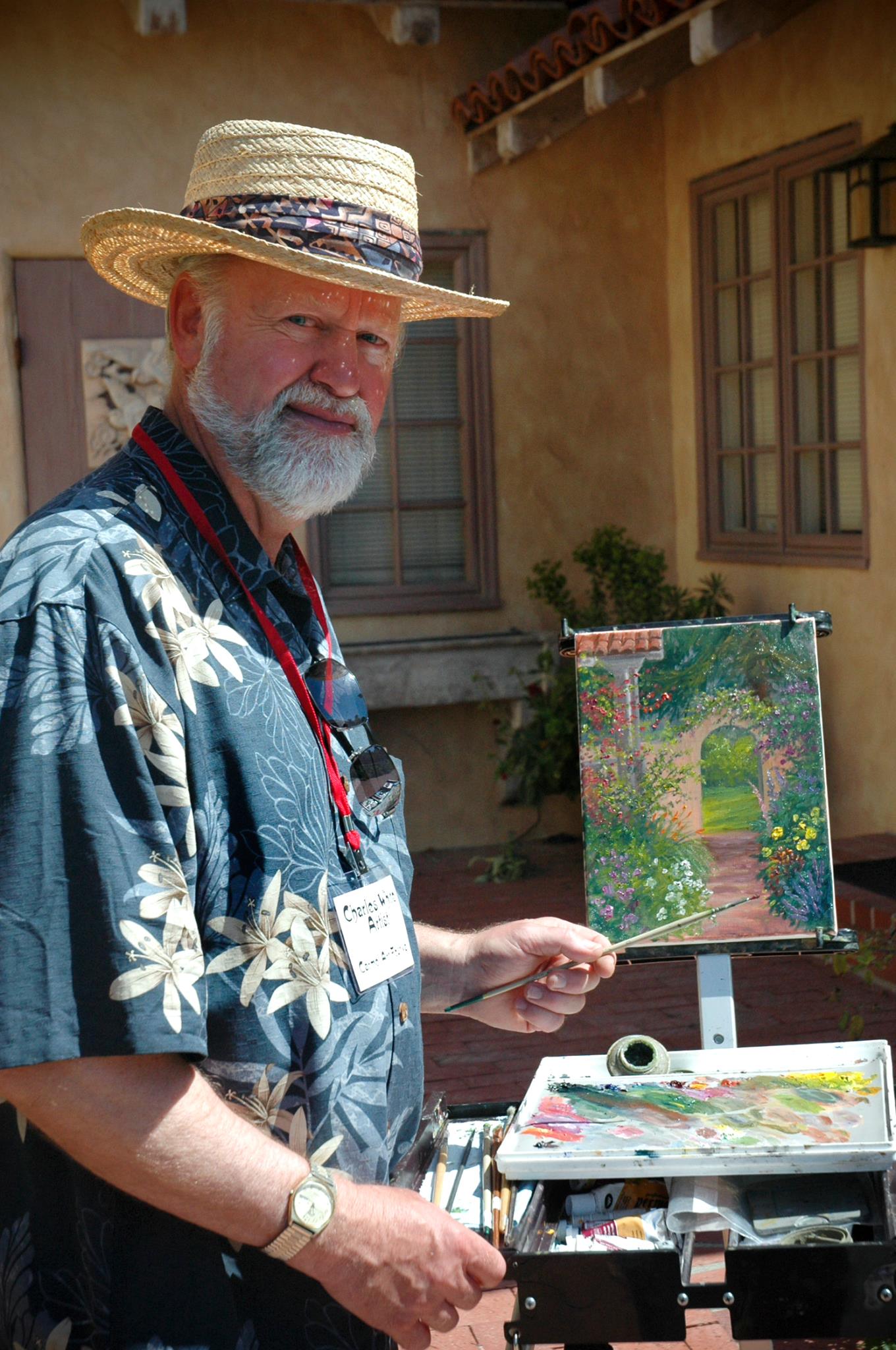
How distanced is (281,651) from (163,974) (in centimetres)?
49

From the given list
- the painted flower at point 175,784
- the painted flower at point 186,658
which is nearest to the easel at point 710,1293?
the painted flower at point 175,784

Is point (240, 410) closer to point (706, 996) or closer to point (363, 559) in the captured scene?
point (706, 996)

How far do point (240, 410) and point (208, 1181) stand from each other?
96 centimetres

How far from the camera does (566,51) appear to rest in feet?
20.9

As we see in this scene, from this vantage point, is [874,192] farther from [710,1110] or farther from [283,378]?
[710,1110]

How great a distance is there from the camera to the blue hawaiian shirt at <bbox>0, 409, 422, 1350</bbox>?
1448 mm

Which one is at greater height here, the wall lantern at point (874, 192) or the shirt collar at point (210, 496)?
the wall lantern at point (874, 192)

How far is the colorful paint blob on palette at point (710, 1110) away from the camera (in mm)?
1836

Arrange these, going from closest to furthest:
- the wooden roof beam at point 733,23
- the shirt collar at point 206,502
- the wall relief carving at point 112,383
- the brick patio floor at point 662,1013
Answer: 1. the shirt collar at point 206,502
2. the brick patio floor at point 662,1013
3. the wooden roof beam at point 733,23
4. the wall relief carving at point 112,383

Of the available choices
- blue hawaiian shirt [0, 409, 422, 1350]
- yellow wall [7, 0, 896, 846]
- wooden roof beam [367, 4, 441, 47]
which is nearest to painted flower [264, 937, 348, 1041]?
blue hawaiian shirt [0, 409, 422, 1350]

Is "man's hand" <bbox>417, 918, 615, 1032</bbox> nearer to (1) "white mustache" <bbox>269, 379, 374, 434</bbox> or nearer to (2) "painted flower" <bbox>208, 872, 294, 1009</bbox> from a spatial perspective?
(2) "painted flower" <bbox>208, 872, 294, 1009</bbox>

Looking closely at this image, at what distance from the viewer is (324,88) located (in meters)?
7.35

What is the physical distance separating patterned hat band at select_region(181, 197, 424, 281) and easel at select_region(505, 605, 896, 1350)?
1290 millimetres

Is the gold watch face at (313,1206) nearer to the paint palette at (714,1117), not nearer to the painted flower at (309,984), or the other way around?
the painted flower at (309,984)
